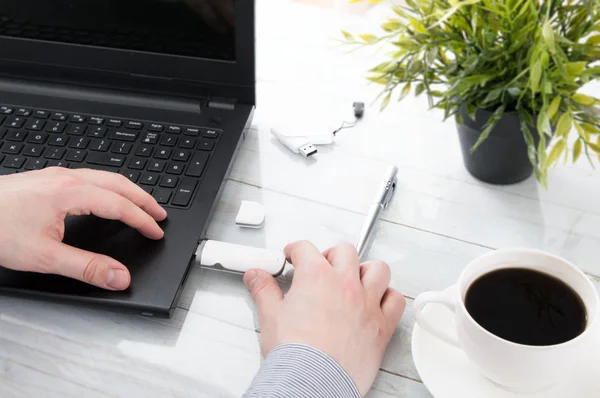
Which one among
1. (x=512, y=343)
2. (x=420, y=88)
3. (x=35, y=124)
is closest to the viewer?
(x=512, y=343)

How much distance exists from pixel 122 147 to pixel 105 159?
0.03 m

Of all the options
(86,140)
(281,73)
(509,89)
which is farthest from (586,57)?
(86,140)

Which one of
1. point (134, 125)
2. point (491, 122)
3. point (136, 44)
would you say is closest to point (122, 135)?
point (134, 125)

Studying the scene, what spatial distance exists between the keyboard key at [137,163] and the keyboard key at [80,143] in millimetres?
70

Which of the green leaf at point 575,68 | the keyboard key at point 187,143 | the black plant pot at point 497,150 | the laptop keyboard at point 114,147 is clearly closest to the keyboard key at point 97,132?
the laptop keyboard at point 114,147

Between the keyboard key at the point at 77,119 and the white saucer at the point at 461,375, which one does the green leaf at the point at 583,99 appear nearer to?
the white saucer at the point at 461,375

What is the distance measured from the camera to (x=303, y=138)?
33.7 inches

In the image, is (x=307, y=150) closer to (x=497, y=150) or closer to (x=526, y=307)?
(x=497, y=150)

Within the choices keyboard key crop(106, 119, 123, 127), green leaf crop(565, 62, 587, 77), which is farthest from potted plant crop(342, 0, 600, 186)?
keyboard key crop(106, 119, 123, 127)

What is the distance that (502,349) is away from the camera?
20.0 inches

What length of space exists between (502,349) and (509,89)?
27 centimetres

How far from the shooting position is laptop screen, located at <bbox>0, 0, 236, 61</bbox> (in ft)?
2.57

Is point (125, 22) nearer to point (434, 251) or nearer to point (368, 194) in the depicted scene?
point (368, 194)

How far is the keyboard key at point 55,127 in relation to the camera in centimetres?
81
